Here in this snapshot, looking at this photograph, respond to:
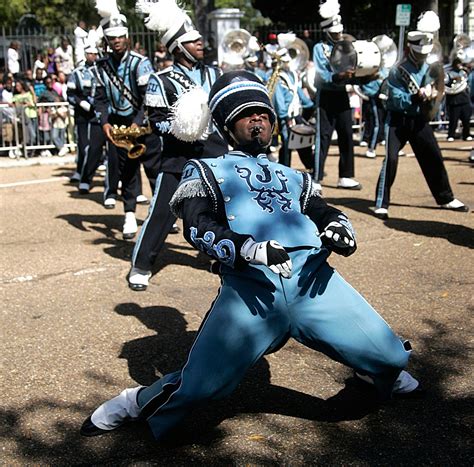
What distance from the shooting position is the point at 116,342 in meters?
4.82

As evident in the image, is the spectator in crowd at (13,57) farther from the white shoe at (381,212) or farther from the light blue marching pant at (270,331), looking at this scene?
the light blue marching pant at (270,331)

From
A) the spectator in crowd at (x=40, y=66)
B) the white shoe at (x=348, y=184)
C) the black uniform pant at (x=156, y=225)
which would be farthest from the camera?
the spectator in crowd at (x=40, y=66)

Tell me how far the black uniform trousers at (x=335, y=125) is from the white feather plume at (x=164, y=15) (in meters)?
4.19

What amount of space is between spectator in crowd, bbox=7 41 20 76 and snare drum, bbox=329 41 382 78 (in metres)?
9.66

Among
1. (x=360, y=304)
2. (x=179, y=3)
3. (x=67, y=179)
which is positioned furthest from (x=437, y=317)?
(x=67, y=179)

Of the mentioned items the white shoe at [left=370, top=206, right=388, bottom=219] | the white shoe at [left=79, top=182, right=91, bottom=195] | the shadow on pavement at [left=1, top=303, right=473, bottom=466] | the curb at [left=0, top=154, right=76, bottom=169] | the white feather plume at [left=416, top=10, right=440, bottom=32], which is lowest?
the curb at [left=0, top=154, right=76, bottom=169]

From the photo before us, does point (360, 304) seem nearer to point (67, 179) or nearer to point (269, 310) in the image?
point (269, 310)

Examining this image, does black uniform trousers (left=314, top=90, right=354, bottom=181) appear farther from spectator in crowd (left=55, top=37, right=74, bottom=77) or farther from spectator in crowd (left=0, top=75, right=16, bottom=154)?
spectator in crowd (left=55, top=37, right=74, bottom=77)

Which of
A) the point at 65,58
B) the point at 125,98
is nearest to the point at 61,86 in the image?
the point at 65,58

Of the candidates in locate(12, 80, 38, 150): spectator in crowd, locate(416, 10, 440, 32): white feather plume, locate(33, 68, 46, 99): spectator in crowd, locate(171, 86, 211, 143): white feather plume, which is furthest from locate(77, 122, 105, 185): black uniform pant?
locate(171, 86, 211, 143): white feather plume

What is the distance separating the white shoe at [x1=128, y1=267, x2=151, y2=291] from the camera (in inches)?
234

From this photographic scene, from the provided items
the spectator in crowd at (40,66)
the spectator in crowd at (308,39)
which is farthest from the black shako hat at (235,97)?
the spectator in crowd at (308,39)

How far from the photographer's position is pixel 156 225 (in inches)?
240

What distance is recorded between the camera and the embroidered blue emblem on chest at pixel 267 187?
11.2ft
